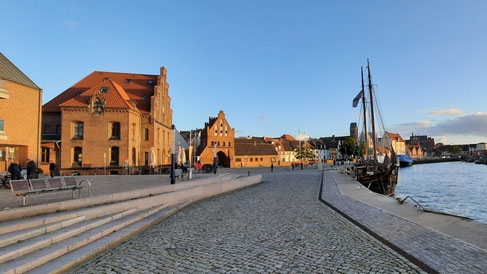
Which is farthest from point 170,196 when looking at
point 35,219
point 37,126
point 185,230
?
point 37,126

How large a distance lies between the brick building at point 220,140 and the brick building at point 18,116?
4532 centimetres

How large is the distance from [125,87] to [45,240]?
39024 mm

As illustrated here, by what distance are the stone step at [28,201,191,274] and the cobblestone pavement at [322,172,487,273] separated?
20.6 ft

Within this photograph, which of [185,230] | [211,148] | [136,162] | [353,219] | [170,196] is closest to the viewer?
[185,230]

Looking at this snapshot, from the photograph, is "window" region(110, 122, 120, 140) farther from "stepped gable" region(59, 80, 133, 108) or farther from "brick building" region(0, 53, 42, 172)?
"brick building" region(0, 53, 42, 172)

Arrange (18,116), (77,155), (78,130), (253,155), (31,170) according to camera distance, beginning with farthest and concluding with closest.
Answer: (253,155) < (78,130) < (77,155) < (18,116) < (31,170)

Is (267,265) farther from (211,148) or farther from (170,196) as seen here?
(211,148)

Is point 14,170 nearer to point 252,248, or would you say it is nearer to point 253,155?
point 252,248

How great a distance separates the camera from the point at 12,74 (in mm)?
24641

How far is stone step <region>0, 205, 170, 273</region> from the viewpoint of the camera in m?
5.11

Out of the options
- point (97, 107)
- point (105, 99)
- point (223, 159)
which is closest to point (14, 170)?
point (97, 107)

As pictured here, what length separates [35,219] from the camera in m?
7.22

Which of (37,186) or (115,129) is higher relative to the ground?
(115,129)

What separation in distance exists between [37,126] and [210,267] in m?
27.6
